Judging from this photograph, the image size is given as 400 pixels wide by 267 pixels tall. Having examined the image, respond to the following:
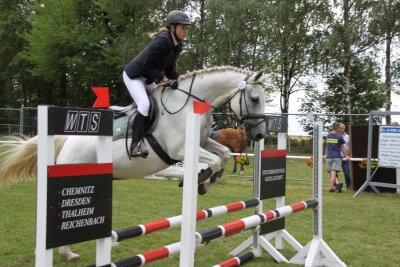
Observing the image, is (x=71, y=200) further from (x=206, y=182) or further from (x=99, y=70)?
(x=99, y=70)

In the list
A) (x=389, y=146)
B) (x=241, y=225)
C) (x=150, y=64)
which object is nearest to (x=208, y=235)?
(x=241, y=225)

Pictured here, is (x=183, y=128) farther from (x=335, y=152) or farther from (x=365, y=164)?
(x=365, y=164)

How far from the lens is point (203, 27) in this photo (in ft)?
80.4

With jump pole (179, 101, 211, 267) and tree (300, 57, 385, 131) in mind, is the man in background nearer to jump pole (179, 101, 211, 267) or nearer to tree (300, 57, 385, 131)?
jump pole (179, 101, 211, 267)

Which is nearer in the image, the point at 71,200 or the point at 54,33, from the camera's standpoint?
the point at 71,200

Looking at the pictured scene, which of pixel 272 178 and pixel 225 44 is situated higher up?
pixel 225 44

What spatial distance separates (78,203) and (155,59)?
222 centimetres

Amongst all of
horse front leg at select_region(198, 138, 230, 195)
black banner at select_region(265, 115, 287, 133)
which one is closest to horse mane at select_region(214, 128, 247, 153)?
black banner at select_region(265, 115, 287, 133)

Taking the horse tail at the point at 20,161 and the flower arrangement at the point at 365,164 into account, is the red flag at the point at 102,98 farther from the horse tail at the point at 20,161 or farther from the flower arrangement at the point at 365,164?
the flower arrangement at the point at 365,164

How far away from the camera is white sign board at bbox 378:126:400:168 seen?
10109 millimetres

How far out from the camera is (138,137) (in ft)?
14.8

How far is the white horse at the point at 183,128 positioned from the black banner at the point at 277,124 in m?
0.62

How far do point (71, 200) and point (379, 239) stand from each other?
4.82 meters

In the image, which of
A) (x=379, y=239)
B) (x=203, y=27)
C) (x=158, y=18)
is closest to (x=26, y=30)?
(x=158, y=18)
